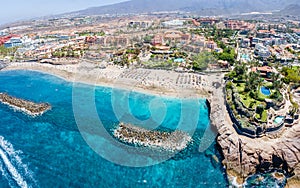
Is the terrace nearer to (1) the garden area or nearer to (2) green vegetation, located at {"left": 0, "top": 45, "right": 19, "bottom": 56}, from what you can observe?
(1) the garden area

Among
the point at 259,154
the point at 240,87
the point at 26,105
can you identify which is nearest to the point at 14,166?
the point at 26,105

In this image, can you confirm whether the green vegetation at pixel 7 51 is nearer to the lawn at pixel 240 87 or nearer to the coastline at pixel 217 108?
the coastline at pixel 217 108

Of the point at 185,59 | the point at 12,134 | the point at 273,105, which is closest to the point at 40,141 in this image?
the point at 12,134

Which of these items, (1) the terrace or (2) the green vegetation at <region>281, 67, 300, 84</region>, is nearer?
(1) the terrace

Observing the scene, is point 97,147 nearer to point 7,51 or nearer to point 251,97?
point 251,97

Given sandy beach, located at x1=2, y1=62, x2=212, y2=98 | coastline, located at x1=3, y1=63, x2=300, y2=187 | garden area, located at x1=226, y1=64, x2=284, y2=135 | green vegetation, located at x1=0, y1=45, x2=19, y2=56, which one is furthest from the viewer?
green vegetation, located at x1=0, y1=45, x2=19, y2=56

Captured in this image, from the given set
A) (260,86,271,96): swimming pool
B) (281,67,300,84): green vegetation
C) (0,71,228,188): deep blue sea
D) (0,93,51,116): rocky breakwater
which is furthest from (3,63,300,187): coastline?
(0,93,51,116): rocky breakwater

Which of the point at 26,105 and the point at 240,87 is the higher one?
the point at 240,87
